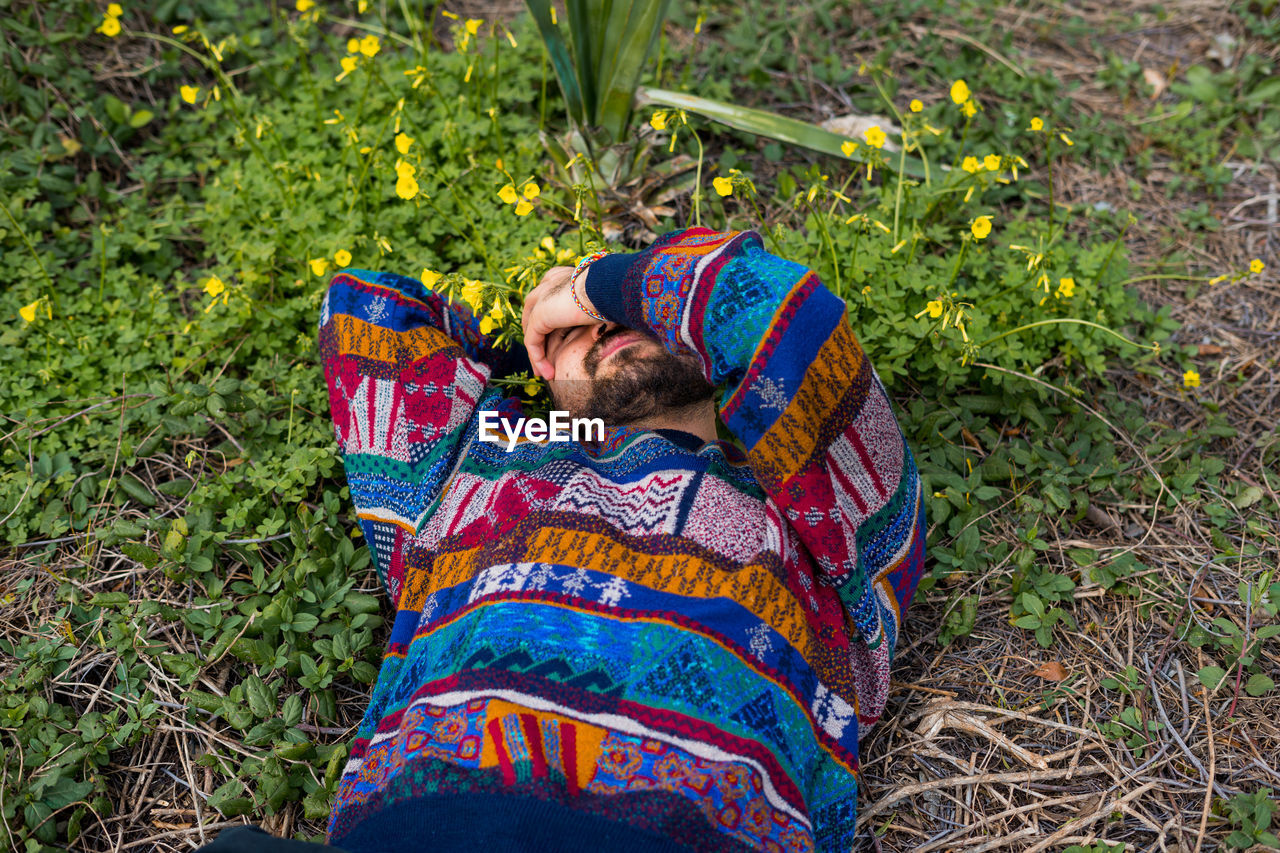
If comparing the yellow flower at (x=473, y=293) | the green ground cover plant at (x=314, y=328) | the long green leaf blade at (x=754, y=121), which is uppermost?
the long green leaf blade at (x=754, y=121)

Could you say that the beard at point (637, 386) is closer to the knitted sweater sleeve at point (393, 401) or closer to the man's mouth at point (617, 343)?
the man's mouth at point (617, 343)

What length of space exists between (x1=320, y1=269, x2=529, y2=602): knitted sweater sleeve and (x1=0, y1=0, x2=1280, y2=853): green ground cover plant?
0.15 m

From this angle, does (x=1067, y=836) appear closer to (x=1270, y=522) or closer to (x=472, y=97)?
(x=1270, y=522)

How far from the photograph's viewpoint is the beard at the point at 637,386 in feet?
6.40

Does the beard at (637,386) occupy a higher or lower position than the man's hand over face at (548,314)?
lower

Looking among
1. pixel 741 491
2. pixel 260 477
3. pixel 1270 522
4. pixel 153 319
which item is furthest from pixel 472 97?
pixel 1270 522

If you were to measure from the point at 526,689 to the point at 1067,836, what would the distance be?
121cm

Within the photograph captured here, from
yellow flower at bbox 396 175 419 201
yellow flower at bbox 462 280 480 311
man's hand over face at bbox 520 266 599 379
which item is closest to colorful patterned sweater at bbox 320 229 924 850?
man's hand over face at bbox 520 266 599 379

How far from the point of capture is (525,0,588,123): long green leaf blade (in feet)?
8.17

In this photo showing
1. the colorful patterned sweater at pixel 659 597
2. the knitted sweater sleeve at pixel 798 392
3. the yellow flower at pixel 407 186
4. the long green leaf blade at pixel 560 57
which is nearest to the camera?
the colorful patterned sweater at pixel 659 597

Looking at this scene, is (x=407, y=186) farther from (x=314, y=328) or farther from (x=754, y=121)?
(x=754, y=121)

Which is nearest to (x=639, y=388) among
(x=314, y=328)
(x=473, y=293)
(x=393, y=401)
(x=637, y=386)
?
(x=637, y=386)

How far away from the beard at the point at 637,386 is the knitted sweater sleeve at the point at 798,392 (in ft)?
0.39

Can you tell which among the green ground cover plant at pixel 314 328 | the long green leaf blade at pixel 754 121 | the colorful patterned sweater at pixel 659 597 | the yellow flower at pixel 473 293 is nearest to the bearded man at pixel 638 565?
the colorful patterned sweater at pixel 659 597
